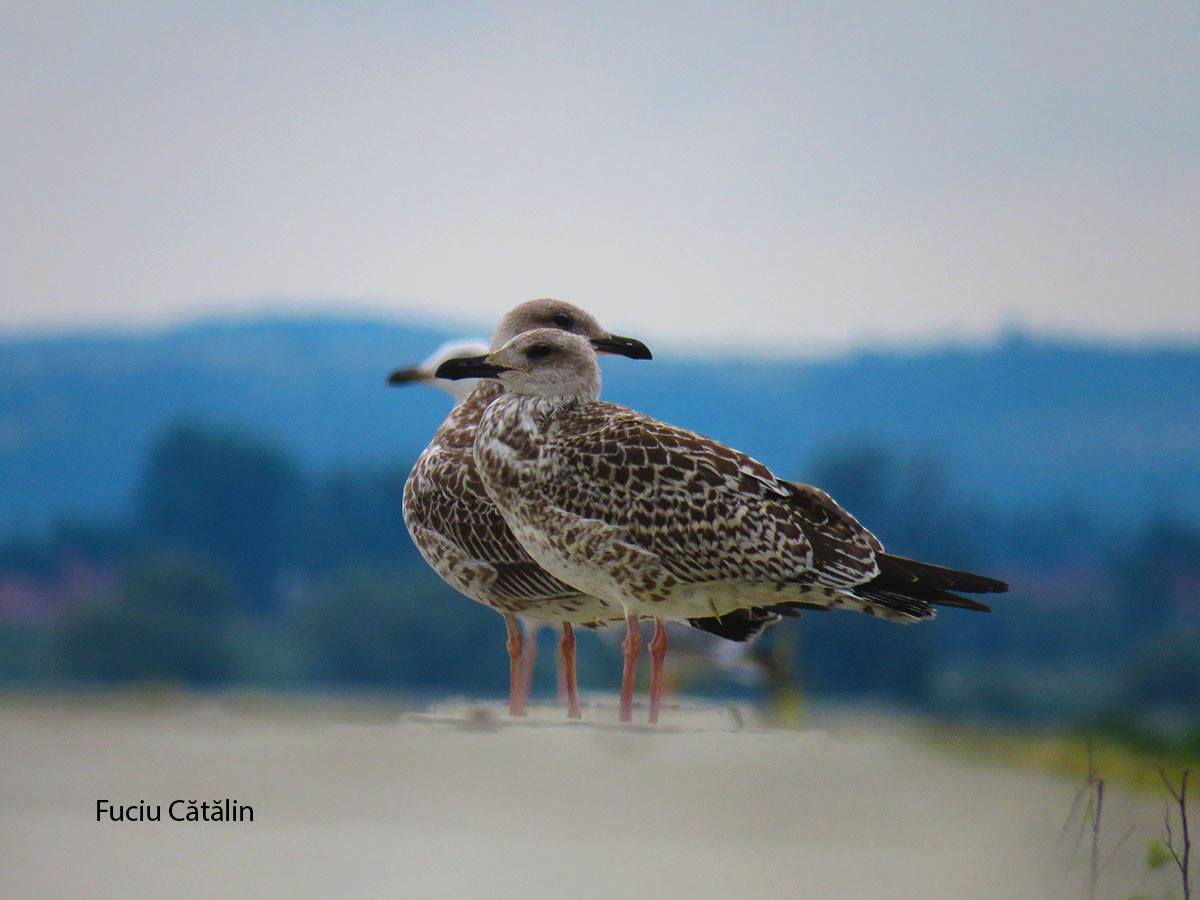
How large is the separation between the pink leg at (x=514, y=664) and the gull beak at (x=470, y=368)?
56cm

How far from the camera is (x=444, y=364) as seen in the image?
309cm

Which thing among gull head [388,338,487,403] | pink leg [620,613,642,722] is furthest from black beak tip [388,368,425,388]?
pink leg [620,613,642,722]

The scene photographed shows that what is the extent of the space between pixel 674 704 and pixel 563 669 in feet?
1.67

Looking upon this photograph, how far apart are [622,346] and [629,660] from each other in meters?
0.64

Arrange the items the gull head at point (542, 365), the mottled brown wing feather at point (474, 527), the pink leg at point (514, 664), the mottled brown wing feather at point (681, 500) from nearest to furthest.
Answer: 1. the mottled brown wing feather at point (681, 500)
2. the gull head at point (542, 365)
3. the mottled brown wing feather at point (474, 527)
4. the pink leg at point (514, 664)

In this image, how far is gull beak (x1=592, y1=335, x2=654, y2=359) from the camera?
3347 mm

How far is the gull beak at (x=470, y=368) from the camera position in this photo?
3068 mm

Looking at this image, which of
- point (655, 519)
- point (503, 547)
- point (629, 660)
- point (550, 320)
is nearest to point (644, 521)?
point (655, 519)

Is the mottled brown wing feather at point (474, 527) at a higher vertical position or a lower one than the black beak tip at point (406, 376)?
lower

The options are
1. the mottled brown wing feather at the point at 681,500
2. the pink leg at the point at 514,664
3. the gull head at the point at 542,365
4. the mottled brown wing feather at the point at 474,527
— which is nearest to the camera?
the mottled brown wing feather at the point at 681,500

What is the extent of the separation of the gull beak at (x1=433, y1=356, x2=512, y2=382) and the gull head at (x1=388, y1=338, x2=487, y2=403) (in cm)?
63

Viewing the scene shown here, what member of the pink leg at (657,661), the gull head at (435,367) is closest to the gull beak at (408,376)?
the gull head at (435,367)

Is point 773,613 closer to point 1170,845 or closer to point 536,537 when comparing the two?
point 536,537

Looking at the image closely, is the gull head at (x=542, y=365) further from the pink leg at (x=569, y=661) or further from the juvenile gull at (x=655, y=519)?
the pink leg at (x=569, y=661)
